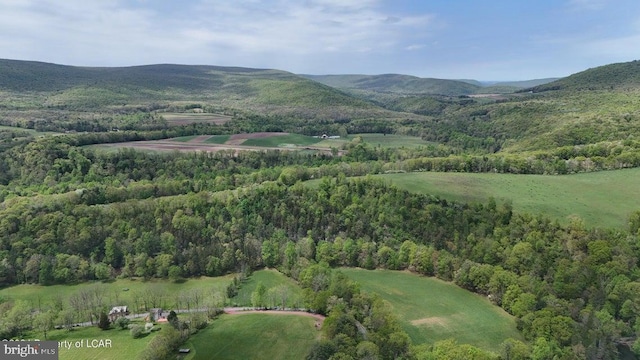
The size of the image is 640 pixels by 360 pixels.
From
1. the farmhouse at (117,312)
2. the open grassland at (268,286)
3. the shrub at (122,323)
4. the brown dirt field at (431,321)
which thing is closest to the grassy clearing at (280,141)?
the open grassland at (268,286)

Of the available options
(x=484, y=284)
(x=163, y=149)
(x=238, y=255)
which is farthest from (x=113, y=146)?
(x=484, y=284)

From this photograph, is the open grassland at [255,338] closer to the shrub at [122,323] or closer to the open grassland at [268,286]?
the open grassland at [268,286]

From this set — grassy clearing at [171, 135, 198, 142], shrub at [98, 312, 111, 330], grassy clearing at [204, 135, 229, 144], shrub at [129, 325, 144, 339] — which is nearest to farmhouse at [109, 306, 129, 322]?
shrub at [98, 312, 111, 330]

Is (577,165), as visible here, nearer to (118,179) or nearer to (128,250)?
(128,250)

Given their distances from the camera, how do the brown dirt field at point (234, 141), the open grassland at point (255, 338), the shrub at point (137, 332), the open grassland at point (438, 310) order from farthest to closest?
the brown dirt field at point (234, 141) → the open grassland at point (438, 310) → the shrub at point (137, 332) → the open grassland at point (255, 338)

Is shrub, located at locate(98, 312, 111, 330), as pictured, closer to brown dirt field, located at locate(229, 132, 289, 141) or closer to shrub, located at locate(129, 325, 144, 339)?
shrub, located at locate(129, 325, 144, 339)

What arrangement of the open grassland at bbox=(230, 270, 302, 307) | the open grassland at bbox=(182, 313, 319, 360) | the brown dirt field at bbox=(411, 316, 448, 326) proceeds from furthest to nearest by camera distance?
1. the open grassland at bbox=(230, 270, 302, 307)
2. the brown dirt field at bbox=(411, 316, 448, 326)
3. the open grassland at bbox=(182, 313, 319, 360)
